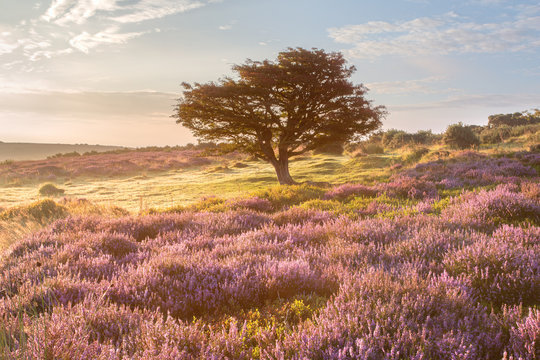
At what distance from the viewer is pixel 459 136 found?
102 ft

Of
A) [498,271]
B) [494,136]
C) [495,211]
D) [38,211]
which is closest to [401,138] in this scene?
[494,136]

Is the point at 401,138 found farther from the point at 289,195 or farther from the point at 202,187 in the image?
the point at 289,195

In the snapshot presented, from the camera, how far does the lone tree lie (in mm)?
15781

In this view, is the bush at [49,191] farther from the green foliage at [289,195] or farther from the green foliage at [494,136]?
the green foliage at [494,136]

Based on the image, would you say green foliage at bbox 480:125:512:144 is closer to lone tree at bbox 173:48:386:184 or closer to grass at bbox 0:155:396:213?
grass at bbox 0:155:396:213

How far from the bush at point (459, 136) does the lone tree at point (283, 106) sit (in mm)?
17427

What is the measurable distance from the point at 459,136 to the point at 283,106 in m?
22.9

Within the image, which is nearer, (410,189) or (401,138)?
(410,189)

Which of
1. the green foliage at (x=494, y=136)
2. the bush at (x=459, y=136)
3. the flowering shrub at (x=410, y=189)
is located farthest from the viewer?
the green foliage at (x=494, y=136)

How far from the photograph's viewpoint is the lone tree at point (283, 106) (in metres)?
15.8

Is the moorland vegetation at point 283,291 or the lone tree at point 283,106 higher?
the lone tree at point 283,106

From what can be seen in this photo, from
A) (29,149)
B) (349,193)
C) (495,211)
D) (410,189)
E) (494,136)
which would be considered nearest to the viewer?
(495,211)

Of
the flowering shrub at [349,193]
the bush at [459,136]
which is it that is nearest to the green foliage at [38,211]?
the flowering shrub at [349,193]

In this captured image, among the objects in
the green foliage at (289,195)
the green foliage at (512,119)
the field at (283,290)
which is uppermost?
the green foliage at (512,119)
